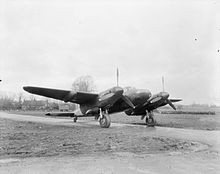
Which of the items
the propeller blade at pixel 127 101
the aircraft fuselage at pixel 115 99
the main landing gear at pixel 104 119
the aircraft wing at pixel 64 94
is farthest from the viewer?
the propeller blade at pixel 127 101

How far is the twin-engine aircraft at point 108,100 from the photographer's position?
61.8ft

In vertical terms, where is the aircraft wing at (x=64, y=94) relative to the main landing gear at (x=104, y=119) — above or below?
above

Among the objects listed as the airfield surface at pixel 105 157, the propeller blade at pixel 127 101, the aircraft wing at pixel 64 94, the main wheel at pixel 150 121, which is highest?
the aircraft wing at pixel 64 94

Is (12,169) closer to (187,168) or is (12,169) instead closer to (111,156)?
(111,156)

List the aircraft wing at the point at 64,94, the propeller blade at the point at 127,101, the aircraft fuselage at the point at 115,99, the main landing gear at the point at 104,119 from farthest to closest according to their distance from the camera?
1. the propeller blade at the point at 127,101
2. the main landing gear at the point at 104,119
3. the aircraft fuselage at the point at 115,99
4. the aircraft wing at the point at 64,94

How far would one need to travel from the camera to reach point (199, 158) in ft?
27.1

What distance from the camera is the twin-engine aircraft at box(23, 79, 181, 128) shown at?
1883 centimetres

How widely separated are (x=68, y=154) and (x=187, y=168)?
12.1 feet

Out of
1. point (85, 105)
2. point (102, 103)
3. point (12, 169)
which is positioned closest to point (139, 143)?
point (12, 169)

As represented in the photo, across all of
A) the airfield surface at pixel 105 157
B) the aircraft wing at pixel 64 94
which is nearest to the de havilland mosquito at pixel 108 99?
the aircraft wing at pixel 64 94

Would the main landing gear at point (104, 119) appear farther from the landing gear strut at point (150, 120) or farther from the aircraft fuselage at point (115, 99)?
the landing gear strut at point (150, 120)

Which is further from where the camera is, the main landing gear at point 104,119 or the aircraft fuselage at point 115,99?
the main landing gear at point 104,119

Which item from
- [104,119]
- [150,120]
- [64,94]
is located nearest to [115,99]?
[104,119]

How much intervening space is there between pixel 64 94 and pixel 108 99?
3115mm
